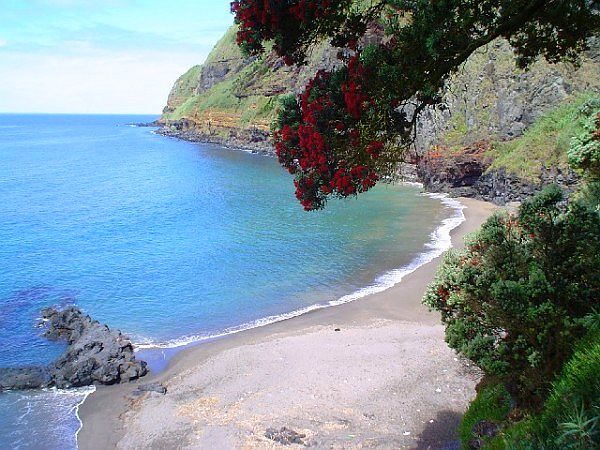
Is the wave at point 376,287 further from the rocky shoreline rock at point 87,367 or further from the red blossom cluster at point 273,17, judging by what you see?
the red blossom cluster at point 273,17

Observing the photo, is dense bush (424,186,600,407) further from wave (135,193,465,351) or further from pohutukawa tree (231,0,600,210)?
wave (135,193,465,351)

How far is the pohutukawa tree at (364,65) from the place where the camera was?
7145 millimetres

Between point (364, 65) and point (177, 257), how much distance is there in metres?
33.4

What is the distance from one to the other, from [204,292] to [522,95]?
1645 inches

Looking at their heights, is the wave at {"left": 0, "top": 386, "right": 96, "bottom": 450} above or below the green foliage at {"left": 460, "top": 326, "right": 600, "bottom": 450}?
below

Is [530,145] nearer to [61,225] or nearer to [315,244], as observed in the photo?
[315,244]

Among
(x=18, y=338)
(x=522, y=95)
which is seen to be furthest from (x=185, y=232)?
(x=522, y=95)

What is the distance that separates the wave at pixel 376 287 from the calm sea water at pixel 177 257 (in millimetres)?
157

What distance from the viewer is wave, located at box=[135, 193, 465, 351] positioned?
2531 cm

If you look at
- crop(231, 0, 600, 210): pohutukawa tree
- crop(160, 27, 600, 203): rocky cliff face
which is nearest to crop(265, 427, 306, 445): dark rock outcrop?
crop(231, 0, 600, 210): pohutukawa tree

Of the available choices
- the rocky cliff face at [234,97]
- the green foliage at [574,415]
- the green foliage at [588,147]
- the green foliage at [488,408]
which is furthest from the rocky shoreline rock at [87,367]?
the rocky cliff face at [234,97]

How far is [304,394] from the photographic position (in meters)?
19.1

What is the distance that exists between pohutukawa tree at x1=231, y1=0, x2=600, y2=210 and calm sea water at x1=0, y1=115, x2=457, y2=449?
15028 millimetres

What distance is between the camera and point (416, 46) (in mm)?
7172
